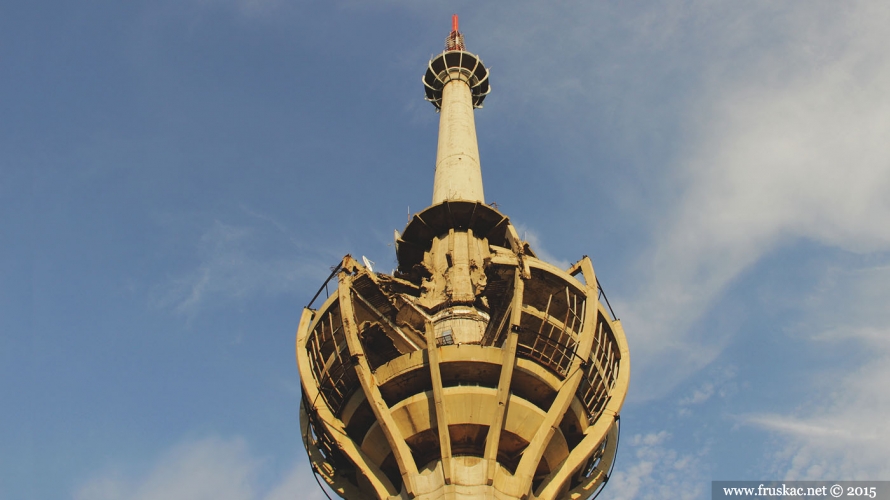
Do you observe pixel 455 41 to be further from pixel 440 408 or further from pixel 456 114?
pixel 440 408

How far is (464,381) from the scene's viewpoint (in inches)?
1115

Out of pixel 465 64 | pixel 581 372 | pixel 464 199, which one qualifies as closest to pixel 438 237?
pixel 464 199

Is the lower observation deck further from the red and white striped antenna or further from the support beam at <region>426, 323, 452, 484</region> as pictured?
the red and white striped antenna

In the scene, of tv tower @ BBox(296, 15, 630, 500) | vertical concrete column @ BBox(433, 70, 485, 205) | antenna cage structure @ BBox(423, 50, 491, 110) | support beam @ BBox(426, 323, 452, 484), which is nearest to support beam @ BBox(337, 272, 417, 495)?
tv tower @ BBox(296, 15, 630, 500)

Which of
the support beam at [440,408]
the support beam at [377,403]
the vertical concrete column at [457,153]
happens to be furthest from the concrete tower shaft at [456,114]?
the support beam at [440,408]

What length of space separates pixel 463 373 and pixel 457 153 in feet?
59.0

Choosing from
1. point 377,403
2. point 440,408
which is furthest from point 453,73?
point 440,408

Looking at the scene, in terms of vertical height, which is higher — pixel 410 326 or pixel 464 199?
pixel 464 199

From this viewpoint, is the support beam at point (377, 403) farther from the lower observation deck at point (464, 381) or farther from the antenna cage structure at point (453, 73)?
the antenna cage structure at point (453, 73)

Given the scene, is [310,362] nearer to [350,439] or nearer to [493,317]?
[350,439]

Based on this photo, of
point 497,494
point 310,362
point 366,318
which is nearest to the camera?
point 497,494

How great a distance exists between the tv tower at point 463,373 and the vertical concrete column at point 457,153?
222 centimetres

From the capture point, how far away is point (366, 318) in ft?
108

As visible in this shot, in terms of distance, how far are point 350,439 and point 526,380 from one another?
6343mm
